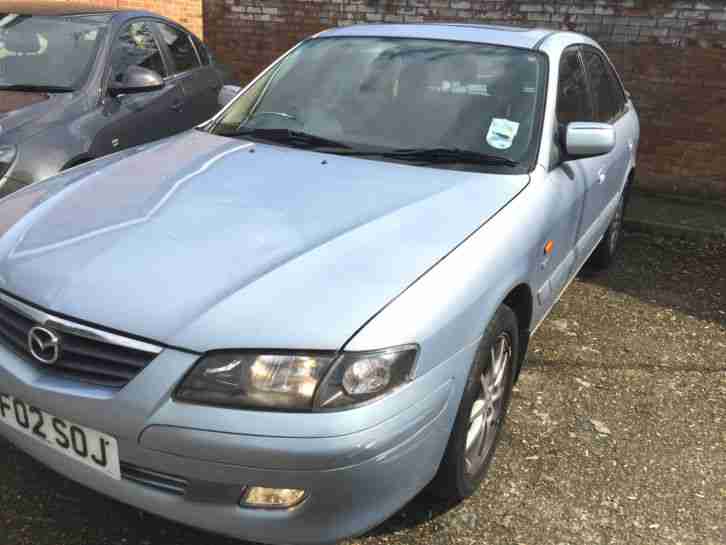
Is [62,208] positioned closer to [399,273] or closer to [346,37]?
[399,273]

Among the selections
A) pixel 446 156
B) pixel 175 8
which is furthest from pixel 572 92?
pixel 175 8

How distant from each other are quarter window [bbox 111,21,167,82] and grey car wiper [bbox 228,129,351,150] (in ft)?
5.60

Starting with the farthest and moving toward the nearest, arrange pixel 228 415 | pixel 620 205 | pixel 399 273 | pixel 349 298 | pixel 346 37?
1. pixel 620 205
2. pixel 346 37
3. pixel 399 273
4. pixel 349 298
5. pixel 228 415

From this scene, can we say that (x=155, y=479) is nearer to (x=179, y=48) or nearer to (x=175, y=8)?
(x=179, y=48)

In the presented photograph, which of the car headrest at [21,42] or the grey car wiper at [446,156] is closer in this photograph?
the grey car wiper at [446,156]

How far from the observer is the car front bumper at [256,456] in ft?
5.52

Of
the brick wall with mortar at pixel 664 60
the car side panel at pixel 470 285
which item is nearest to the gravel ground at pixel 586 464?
the car side panel at pixel 470 285

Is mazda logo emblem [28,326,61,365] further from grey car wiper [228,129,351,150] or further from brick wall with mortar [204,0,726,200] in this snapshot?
brick wall with mortar [204,0,726,200]

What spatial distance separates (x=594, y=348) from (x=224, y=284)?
2556 millimetres

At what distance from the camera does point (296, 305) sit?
5.96 ft

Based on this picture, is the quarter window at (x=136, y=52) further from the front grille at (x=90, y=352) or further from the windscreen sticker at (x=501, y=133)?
the front grille at (x=90, y=352)

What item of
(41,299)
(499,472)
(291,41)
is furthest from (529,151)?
(291,41)

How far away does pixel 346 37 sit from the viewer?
11.6ft

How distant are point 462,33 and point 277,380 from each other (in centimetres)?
231
